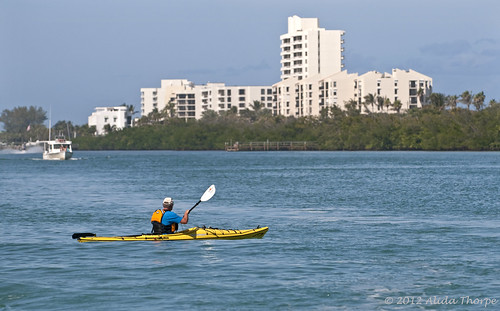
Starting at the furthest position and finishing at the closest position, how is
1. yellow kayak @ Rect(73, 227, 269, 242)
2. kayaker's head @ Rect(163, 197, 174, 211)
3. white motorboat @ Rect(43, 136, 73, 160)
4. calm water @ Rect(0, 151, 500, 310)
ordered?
white motorboat @ Rect(43, 136, 73, 160) → yellow kayak @ Rect(73, 227, 269, 242) → kayaker's head @ Rect(163, 197, 174, 211) → calm water @ Rect(0, 151, 500, 310)

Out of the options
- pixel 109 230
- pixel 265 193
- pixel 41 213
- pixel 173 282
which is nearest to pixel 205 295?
pixel 173 282

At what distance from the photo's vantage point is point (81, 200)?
6003 centimetres

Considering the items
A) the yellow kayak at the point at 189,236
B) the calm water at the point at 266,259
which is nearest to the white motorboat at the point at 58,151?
the calm water at the point at 266,259

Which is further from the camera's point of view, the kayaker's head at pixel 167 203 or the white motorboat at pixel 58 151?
the white motorboat at pixel 58 151

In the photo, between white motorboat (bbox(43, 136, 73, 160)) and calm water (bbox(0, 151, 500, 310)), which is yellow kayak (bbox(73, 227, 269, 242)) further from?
white motorboat (bbox(43, 136, 73, 160))

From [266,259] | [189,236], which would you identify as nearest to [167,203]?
[189,236]

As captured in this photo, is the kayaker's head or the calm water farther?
the kayaker's head

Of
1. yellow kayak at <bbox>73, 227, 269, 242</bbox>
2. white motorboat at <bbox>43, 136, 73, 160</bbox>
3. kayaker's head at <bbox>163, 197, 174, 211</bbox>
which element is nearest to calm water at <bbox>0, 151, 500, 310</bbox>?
yellow kayak at <bbox>73, 227, 269, 242</bbox>

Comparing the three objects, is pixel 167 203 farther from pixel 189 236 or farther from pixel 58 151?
pixel 58 151

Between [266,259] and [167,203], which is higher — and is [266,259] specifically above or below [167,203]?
below

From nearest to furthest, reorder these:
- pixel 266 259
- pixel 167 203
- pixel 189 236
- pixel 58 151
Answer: pixel 266 259
pixel 167 203
pixel 189 236
pixel 58 151

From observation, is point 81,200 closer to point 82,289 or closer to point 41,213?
point 41,213

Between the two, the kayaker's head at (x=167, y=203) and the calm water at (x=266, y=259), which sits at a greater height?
the kayaker's head at (x=167, y=203)

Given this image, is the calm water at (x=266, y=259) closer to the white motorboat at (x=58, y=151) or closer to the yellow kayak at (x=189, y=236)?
the yellow kayak at (x=189, y=236)
